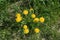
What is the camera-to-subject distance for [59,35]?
15.6ft

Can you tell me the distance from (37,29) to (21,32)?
0.35 meters

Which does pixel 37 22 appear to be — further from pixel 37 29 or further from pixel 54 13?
pixel 54 13

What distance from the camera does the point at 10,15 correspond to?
4945mm

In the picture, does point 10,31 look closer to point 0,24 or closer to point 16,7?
point 0,24

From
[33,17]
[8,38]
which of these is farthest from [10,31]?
[33,17]

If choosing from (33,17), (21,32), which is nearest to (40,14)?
(33,17)

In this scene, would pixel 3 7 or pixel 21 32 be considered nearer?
pixel 21 32

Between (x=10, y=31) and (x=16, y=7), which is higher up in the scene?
(x=16, y=7)

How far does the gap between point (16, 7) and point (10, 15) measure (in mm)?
220

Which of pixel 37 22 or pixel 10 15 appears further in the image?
pixel 10 15

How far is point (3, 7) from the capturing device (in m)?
5.00

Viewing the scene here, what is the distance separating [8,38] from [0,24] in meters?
0.37

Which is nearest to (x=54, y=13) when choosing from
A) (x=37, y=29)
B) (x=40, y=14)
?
(x=40, y=14)

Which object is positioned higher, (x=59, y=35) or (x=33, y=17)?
(x=33, y=17)
